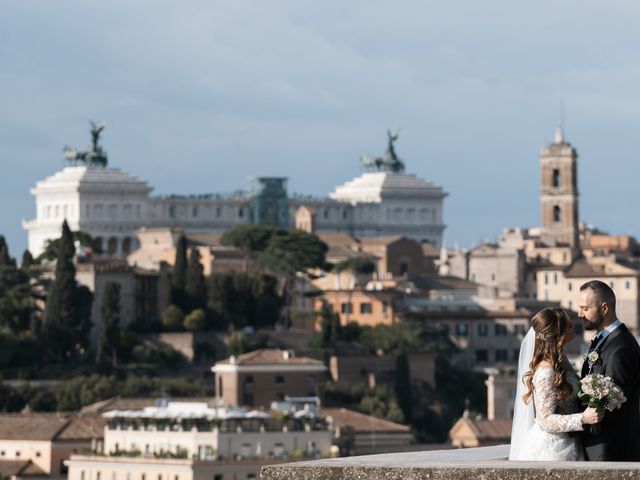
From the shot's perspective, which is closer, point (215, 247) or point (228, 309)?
point (228, 309)

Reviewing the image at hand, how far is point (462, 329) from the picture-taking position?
116 metres

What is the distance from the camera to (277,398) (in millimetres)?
96938

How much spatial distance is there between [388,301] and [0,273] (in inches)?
746

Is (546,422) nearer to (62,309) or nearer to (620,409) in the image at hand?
(620,409)

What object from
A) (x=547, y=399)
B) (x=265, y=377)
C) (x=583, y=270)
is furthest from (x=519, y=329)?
(x=547, y=399)

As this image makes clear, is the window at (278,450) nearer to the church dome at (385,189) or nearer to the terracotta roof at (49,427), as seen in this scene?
the terracotta roof at (49,427)

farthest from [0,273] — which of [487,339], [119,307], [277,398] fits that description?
[487,339]

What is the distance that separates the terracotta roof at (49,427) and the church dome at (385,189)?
282 feet

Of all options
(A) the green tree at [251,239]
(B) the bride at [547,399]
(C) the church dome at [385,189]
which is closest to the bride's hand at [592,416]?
(B) the bride at [547,399]

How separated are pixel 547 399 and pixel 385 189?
527 feet

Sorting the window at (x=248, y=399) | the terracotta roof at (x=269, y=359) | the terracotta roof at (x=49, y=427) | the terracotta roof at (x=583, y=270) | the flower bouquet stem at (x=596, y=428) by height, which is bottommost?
the terracotta roof at (x=49, y=427)

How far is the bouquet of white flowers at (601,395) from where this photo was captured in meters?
8.61

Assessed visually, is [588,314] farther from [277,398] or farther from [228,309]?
[228,309]

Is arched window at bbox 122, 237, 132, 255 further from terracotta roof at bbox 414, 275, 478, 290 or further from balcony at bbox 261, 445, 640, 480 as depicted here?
balcony at bbox 261, 445, 640, 480
